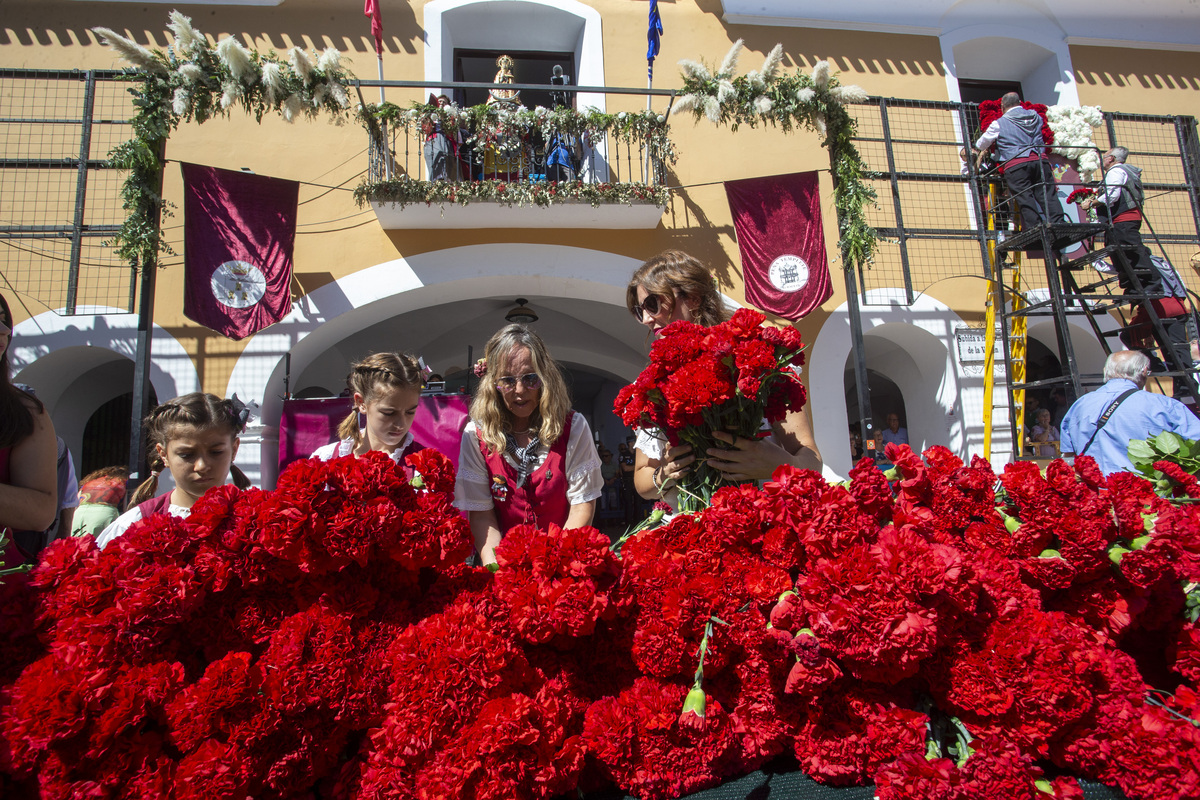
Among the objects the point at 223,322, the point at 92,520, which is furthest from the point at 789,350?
the point at 223,322

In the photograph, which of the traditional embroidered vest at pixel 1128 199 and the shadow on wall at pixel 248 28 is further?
the shadow on wall at pixel 248 28

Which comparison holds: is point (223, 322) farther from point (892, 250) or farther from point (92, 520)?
point (892, 250)

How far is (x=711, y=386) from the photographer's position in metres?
1.28

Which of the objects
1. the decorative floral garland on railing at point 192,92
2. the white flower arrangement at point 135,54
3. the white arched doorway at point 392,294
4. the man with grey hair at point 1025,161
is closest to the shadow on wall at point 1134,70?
the man with grey hair at point 1025,161

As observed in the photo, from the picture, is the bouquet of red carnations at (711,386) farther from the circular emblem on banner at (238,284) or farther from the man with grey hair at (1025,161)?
the man with grey hair at (1025,161)

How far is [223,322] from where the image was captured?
5516mm

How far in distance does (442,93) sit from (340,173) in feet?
4.99

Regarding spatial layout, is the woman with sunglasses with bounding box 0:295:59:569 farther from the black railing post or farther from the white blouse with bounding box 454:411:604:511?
the black railing post

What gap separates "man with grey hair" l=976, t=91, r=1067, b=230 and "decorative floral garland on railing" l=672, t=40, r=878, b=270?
177 centimetres

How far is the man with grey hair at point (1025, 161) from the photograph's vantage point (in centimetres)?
618

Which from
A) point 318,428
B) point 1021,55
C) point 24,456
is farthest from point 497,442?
point 1021,55

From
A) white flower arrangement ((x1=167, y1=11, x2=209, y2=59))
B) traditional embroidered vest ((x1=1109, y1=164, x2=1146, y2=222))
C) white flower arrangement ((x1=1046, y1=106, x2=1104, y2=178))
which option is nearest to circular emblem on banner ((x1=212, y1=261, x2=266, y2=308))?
white flower arrangement ((x1=167, y1=11, x2=209, y2=59))

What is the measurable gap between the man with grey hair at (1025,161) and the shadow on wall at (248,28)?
639 centimetres

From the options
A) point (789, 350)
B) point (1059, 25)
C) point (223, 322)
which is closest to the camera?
point (789, 350)
